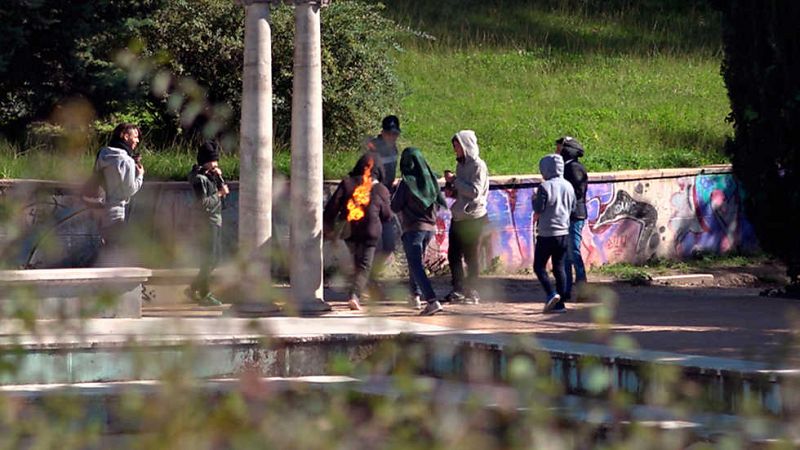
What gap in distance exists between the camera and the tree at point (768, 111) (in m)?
16.5

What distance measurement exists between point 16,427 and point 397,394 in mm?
1043

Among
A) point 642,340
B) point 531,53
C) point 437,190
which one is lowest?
point 642,340

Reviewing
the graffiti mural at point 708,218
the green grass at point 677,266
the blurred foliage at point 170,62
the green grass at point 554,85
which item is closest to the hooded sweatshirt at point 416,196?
the blurred foliage at point 170,62

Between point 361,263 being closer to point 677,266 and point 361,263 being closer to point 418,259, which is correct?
point 418,259

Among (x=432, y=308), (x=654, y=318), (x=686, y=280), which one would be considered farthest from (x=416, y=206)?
(x=686, y=280)

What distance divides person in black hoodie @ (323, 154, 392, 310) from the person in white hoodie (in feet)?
6.23

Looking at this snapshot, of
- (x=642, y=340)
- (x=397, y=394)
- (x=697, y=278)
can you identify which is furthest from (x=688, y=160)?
(x=397, y=394)

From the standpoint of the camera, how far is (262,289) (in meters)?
3.96

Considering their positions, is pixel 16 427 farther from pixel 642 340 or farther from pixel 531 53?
pixel 531 53

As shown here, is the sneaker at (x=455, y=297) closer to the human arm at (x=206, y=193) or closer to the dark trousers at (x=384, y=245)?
the dark trousers at (x=384, y=245)

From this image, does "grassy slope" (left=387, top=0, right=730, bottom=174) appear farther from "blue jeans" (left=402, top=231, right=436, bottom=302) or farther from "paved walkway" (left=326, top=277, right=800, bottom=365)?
"blue jeans" (left=402, top=231, right=436, bottom=302)

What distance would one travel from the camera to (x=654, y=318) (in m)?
14.7

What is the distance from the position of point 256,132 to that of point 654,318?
4.20 meters

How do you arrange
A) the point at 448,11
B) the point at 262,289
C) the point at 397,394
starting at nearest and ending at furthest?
the point at 262,289, the point at 397,394, the point at 448,11
